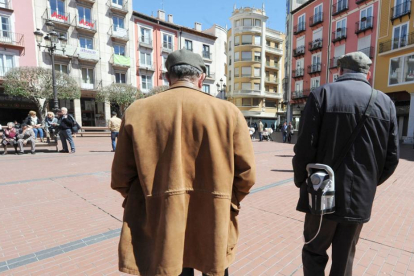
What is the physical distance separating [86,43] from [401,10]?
93.3ft

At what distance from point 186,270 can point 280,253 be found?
1531mm

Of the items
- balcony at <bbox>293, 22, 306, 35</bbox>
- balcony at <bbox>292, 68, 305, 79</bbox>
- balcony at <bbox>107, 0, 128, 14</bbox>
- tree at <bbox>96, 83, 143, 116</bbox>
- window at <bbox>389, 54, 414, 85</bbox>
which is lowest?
tree at <bbox>96, 83, 143, 116</bbox>

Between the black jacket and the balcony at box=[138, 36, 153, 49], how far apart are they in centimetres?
3012

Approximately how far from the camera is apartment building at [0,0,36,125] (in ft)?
68.6

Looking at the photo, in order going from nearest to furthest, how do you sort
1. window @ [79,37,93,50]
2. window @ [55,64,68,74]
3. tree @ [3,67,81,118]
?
1. tree @ [3,67,81,118]
2. window @ [55,64,68,74]
3. window @ [79,37,93,50]

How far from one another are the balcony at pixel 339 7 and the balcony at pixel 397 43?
18.7ft

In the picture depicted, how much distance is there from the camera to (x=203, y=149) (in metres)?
1.36

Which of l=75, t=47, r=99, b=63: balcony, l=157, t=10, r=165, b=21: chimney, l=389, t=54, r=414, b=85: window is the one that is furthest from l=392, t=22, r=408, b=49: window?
l=75, t=47, r=99, b=63: balcony

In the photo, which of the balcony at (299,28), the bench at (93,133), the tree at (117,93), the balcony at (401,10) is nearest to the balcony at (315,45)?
the balcony at (299,28)

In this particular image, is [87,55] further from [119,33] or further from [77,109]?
[77,109]

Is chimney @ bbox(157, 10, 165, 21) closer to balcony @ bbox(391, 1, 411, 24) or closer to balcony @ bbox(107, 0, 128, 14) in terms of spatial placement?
balcony @ bbox(107, 0, 128, 14)

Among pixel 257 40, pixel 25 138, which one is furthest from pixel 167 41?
pixel 25 138

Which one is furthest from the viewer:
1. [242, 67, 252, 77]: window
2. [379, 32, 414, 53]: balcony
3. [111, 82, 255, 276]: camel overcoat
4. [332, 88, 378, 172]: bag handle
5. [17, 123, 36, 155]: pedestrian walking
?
[242, 67, 252, 77]: window

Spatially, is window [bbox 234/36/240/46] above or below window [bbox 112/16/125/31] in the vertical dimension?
above
